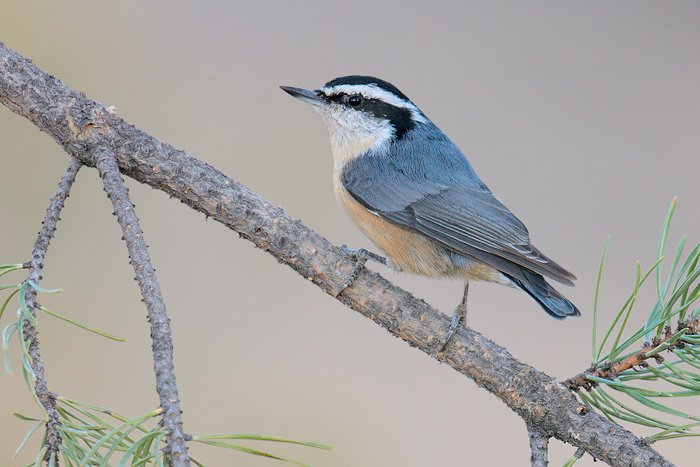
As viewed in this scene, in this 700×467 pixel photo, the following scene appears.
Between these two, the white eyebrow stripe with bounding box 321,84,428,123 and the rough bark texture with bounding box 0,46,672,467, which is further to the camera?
the white eyebrow stripe with bounding box 321,84,428,123

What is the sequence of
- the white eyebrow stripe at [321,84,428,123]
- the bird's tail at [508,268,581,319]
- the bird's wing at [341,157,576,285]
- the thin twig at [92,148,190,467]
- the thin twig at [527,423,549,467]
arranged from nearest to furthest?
the thin twig at [92,148,190,467]
the thin twig at [527,423,549,467]
the bird's tail at [508,268,581,319]
the bird's wing at [341,157,576,285]
the white eyebrow stripe at [321,84,428,123]

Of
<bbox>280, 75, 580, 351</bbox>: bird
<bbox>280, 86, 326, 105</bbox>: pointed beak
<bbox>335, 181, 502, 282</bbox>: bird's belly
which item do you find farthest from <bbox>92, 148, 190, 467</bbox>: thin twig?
<bbox>280, 86, 326, 105</bbox>: pointed beak

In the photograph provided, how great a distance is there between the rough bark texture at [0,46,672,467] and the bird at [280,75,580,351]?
17cm

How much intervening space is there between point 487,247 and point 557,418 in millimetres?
692

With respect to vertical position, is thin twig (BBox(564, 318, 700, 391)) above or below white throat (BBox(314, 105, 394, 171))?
below

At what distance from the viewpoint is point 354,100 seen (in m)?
2.25

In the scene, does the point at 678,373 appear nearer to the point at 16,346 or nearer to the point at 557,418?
the point at 557,418

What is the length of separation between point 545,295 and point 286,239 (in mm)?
789

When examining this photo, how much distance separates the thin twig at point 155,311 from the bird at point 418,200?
0.58m

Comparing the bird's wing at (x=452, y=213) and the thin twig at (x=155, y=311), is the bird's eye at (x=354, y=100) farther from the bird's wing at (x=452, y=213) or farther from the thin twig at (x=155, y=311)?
the thin twig at (x=155, y=311)

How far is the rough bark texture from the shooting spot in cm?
119

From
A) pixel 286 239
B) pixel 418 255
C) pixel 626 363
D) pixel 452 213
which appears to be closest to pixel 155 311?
pixel 286 239

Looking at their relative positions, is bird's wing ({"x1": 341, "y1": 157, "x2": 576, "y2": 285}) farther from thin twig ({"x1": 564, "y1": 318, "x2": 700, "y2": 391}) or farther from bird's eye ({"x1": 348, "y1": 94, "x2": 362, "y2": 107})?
thin twig ({"x1": 564, "y1": 318, "x2": 700, "y2": 391})

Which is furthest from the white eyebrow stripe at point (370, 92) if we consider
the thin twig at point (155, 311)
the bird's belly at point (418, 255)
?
the thin twig at point (155, 311)
